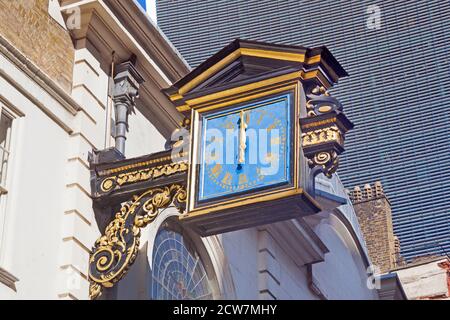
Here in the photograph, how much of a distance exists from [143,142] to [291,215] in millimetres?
3883

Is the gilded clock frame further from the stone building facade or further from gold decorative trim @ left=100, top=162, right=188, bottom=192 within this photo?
the stone building facade

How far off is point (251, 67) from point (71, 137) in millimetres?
2446

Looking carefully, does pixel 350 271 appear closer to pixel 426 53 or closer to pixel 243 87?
pixel 243 87

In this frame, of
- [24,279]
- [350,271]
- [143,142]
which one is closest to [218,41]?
[350,271]

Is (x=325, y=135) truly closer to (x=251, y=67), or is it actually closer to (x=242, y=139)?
(x=242, y=139)

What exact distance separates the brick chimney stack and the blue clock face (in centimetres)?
2945

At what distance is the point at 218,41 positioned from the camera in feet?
190

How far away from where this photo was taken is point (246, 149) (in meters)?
13.1

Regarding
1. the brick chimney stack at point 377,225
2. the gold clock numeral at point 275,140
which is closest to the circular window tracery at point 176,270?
the gold clock numeral at point 275,140

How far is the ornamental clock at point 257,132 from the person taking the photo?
500 inches

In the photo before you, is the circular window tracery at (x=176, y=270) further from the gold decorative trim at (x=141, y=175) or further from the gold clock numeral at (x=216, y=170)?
the gold clock numeral at (x=216, y=170)

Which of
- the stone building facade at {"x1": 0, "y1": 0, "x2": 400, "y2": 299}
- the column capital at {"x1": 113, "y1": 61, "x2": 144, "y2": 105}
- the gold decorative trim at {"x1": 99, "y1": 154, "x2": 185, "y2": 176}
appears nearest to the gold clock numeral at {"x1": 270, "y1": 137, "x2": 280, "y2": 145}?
the gold decorative trim at {"x1": 99, "y1": 154, "x2": 185, "y2": 176}

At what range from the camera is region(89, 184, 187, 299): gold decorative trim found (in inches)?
528

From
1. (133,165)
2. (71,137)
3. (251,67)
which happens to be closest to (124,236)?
(133,165)
